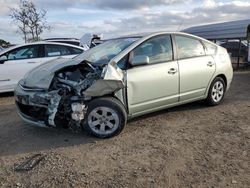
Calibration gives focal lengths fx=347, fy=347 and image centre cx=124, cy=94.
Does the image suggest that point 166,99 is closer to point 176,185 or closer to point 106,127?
point 106,127

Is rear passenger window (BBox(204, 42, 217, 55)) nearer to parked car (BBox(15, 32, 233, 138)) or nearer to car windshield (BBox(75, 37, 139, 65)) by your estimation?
parked car (BBox(15, 32, 233, 138))

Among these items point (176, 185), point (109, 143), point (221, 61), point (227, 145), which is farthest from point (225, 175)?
point (221, 61)

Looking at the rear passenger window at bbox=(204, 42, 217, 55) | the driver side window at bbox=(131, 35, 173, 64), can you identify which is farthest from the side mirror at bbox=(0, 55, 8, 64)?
the rear passenger window at bbox=(204, 42, 217, 55)

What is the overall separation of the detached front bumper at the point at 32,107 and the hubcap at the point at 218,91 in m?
3.55

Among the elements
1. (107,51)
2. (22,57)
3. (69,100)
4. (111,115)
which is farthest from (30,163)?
(22,57)

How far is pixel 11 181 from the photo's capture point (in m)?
4.01

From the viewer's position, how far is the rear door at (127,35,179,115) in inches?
219

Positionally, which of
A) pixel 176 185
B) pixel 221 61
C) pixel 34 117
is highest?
pixel 221 61

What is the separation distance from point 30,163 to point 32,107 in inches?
45.2

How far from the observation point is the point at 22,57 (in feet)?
30.8

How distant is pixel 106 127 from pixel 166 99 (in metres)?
1.32

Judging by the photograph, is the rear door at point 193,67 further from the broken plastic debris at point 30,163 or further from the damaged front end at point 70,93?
the broken plastic debris at point 30,163

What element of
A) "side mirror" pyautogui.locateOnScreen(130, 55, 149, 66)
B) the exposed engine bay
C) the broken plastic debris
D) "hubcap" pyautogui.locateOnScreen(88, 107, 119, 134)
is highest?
"side mirror" pyautogui.locateOnScreen(130, 55, 149, 66)

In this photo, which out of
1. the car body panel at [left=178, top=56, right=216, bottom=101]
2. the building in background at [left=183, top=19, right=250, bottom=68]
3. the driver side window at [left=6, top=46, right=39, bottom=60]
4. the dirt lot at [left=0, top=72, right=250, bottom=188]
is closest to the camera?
the dirt lot at [left=0, top=72, right=250, bottom=188]
